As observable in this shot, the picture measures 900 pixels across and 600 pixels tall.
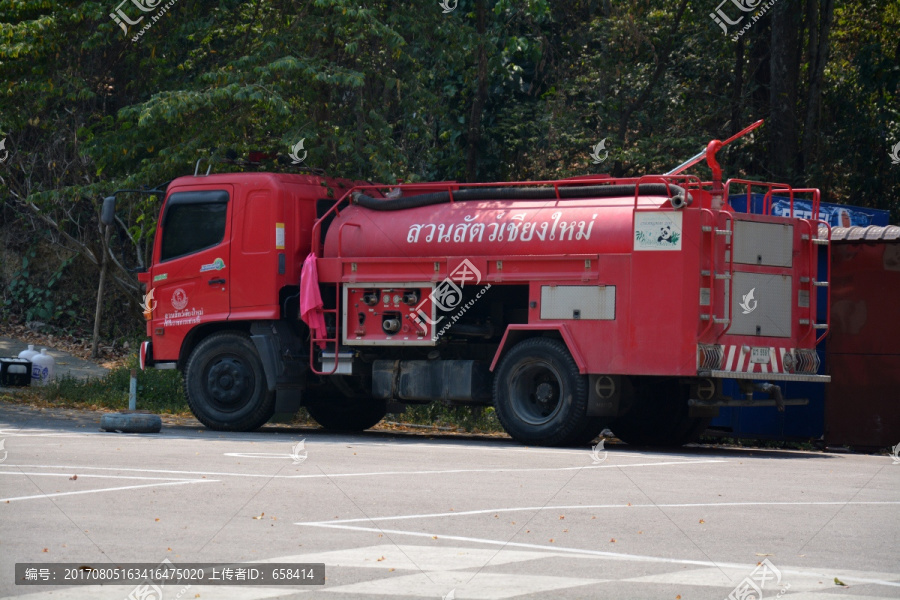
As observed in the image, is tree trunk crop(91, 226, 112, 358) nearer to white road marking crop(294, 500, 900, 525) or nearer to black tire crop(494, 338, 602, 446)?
black tire crop(494, 338, 602, 446)

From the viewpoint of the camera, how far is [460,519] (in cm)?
856

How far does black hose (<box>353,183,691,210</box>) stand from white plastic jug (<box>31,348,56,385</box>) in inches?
338

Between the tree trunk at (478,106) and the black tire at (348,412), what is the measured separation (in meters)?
6.31

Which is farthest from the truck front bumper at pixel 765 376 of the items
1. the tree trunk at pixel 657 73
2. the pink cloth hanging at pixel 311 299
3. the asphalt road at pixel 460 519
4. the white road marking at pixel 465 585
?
the tree trunk at pixel 657 73

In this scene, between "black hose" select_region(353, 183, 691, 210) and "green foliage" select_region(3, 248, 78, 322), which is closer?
"black hose" select_region(353, 183, 691, 210)

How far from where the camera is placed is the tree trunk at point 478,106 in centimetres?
2153

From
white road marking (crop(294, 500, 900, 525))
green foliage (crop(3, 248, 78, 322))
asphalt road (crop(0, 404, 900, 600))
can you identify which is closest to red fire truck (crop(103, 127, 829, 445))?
asphalt road (crop(0, 404, 900, 600))

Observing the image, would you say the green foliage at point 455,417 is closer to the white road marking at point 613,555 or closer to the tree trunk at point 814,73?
the tree trunk at point 814,73

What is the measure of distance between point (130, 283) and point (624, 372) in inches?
588

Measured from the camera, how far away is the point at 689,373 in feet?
45.4

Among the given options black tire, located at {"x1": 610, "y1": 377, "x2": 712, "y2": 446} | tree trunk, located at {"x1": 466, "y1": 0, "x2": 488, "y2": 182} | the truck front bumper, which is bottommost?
black tire, located at {"x1": 610, "y1": 377, "x2": 712, "y2": 446}

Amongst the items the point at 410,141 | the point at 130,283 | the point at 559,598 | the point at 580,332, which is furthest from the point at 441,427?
the point at 559,598

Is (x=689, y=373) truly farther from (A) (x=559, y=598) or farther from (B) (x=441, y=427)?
(A) (x=559, y=598)

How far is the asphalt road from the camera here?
654 centimetres
